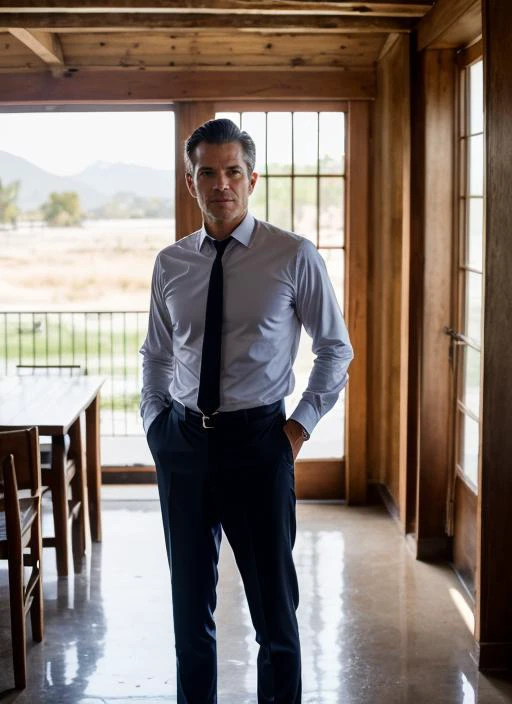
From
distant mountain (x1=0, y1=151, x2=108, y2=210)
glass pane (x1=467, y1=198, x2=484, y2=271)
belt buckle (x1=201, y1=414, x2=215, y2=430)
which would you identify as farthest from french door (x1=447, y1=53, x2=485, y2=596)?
distant mountain (x1=0, y1=151, x2=108, y2=210)

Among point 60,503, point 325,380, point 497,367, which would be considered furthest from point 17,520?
point 497,367

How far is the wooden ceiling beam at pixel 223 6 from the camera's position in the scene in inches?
166

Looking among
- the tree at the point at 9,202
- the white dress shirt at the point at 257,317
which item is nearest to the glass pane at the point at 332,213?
the white dress shirt at the point at 257,317

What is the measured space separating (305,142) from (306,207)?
0.38 m

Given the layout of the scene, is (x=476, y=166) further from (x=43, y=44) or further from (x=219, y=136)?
(x=43, y=44)

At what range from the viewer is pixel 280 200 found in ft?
18.9

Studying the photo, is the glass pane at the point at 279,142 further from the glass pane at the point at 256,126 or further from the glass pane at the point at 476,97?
the glass pane at the point at 476,97

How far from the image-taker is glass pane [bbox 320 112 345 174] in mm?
5648

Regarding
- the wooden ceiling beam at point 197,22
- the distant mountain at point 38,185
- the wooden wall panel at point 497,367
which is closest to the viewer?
the wooden wall panel at point 497,367

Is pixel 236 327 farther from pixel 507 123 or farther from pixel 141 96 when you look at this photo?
pixel 141 96

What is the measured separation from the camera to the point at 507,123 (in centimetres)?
325

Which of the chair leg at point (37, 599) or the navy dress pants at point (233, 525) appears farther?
the chair leg at point (37, 599)

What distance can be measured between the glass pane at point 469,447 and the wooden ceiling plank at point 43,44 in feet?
9.33

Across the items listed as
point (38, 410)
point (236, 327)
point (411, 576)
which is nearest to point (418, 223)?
point (411, 576)
